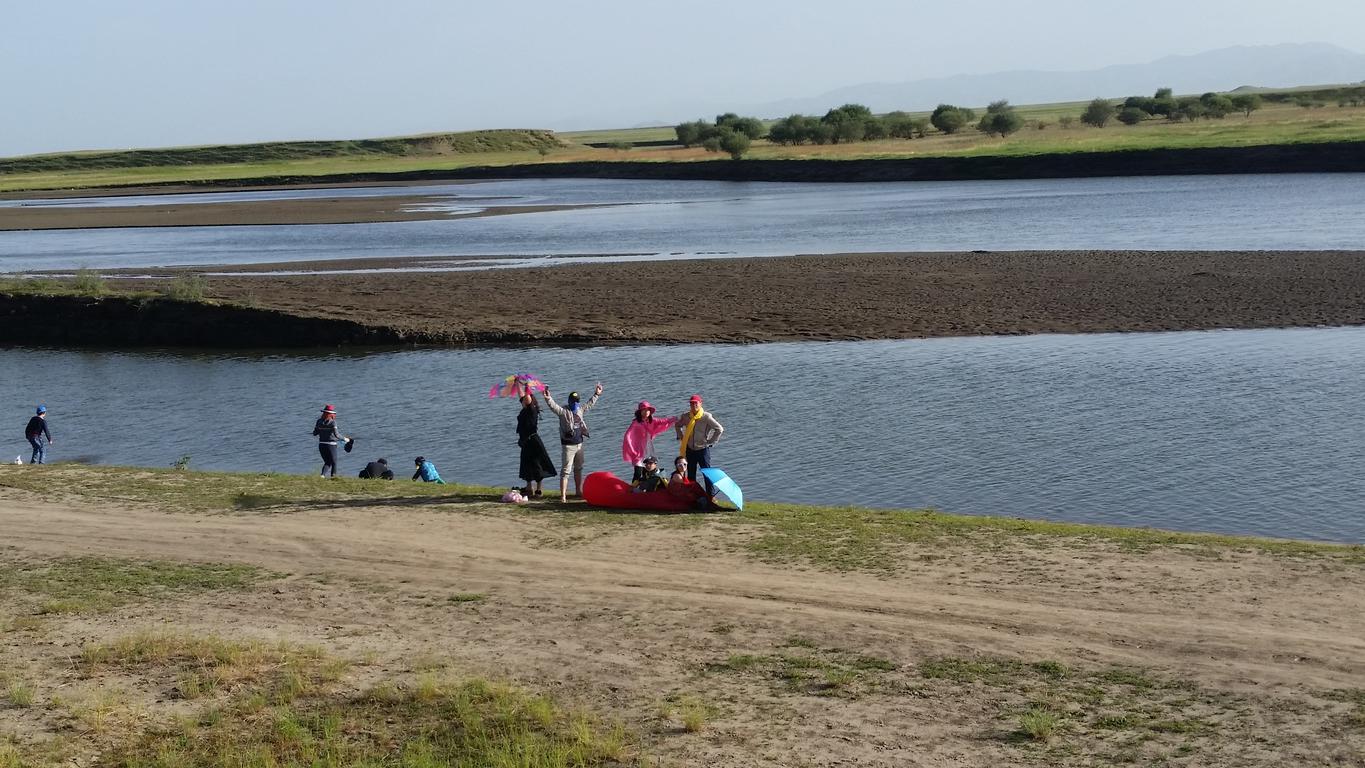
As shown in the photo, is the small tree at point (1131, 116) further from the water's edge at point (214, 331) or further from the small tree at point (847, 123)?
the water's edge at point (214, 331)

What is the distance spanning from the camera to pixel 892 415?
1102 inches

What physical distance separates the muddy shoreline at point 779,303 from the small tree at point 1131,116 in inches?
4077

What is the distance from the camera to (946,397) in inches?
1163

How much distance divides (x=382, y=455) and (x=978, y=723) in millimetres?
18157

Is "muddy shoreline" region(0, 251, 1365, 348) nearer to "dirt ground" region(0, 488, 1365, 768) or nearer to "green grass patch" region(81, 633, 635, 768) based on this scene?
"dirt ground" region(0, 488, 1365, 768)

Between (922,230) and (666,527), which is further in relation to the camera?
(922,230)

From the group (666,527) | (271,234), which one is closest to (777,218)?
(271,234)

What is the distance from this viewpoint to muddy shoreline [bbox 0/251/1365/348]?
39188mm

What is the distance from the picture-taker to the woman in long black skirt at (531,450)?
20016 millimetres

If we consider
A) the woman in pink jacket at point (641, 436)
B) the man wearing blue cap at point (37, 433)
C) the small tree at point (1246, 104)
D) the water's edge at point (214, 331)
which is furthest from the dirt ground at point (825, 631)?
the small tree at point (1246, 104)

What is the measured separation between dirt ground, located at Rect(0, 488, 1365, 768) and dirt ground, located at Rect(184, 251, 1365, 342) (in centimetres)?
2245

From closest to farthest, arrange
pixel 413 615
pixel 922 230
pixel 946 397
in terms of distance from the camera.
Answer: pixel 413 615 < pixel 946 397 < pixel 922 230

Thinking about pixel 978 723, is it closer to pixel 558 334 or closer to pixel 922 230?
pixel 558 334

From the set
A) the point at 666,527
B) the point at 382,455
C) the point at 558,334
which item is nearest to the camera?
the point at 666,527
